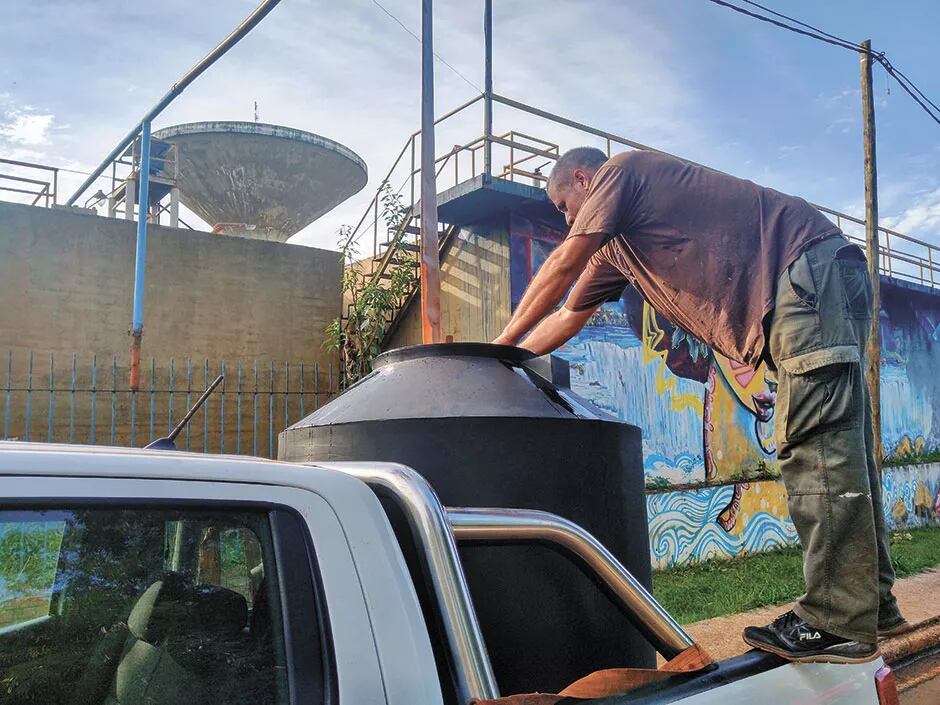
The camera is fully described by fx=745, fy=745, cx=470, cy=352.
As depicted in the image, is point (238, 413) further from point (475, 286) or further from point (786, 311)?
point (786, 311)

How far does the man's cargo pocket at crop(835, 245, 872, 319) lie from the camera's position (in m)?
2.36

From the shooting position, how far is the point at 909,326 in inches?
583

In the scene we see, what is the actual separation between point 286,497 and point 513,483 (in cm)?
82

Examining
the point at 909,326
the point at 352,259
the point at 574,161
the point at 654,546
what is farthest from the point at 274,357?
the point at 909,326

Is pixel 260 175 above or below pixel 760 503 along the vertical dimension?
above

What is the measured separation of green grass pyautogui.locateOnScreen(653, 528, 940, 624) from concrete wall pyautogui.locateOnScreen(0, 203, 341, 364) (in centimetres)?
509

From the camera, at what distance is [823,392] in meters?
2.20

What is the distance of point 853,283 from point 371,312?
7.20 m

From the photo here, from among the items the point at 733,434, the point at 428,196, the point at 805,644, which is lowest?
the point at 805,644

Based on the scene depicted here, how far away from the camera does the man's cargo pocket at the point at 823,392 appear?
217 cm

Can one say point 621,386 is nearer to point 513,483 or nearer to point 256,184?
point 513,483

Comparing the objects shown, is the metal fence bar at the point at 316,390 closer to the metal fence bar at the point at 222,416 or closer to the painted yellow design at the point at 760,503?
the metal fence bar at the point at 222,416

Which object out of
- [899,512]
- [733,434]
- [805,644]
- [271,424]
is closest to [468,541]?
[805,644]

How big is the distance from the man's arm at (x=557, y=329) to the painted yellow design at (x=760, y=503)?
7.04 m
